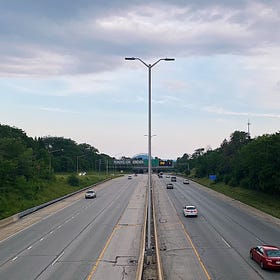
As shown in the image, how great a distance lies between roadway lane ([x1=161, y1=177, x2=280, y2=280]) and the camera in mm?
22375

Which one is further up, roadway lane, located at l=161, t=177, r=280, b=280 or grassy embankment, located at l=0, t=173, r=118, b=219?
grassy embankment, located at l=0, t=173, r=118, b=219

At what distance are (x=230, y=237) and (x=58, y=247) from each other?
1268 centimetres

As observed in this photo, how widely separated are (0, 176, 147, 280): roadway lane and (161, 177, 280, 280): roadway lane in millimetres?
6562

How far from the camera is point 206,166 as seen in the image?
138 metres

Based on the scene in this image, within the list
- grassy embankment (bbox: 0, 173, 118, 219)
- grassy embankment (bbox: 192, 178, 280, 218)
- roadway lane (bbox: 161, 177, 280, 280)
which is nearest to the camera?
roadway lane (bbox: 161, 177, 280, 280)

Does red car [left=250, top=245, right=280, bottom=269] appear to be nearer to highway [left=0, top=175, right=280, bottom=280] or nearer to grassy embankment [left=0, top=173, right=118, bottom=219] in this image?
highway [left=0, top=175, right=280, bottom=280]

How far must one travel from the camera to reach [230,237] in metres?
33.2

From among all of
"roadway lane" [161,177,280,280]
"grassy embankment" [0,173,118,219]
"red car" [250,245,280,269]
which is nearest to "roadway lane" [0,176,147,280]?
"grassy embankment" [0,173,118,219]

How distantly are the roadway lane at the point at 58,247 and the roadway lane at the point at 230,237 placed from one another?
6.56 meters

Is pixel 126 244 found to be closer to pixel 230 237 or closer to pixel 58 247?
pixel 58 247

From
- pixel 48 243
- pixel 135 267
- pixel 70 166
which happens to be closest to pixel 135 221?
pixel 48 243

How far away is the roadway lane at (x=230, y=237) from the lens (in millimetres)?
22375

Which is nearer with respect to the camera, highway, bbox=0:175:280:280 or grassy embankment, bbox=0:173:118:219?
highway, bbox=0:175:280:280

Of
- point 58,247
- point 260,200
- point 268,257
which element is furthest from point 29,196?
point 268,257
